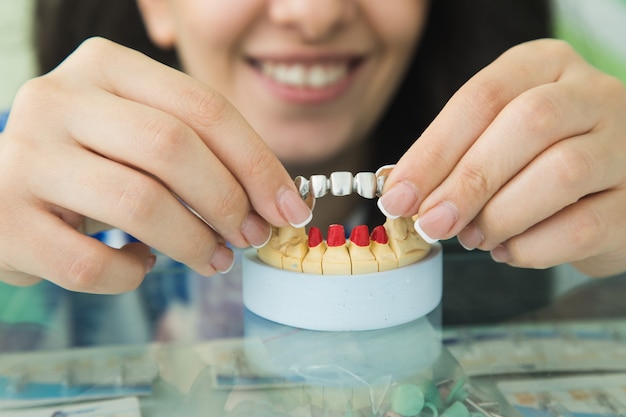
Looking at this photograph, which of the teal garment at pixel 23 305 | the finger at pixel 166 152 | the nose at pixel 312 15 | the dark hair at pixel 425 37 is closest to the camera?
the finger at pixel 166 152

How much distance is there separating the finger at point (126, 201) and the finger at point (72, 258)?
3cm

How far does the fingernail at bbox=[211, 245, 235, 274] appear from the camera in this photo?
2.12ft

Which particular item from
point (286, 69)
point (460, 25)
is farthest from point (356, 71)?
point (460, 25)

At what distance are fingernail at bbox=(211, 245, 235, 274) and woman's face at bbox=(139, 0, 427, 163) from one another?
0.48 metres

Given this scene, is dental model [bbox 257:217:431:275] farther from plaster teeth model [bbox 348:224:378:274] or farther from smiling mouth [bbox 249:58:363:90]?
smiling mouth [bbox 249:58:363:90]

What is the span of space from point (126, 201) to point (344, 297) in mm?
223

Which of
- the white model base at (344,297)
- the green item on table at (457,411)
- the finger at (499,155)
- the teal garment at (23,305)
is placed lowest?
the green item on table at (457,411)

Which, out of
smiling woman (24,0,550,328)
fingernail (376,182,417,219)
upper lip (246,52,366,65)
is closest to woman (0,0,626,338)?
fingernail (376,182,417,219)

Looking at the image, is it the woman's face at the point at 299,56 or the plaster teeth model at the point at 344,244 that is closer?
the plaster teeth model at the point at 344,244

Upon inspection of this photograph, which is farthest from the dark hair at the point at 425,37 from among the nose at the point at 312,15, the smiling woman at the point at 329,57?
the nose at the point at 312,15

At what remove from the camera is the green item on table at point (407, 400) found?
47 centimetres

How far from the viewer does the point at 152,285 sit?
0.77 meters

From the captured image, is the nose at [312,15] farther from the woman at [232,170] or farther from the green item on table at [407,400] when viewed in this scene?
the green item on table at [407,400]

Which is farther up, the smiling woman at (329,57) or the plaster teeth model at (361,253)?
the smiling woman at (329,57)
